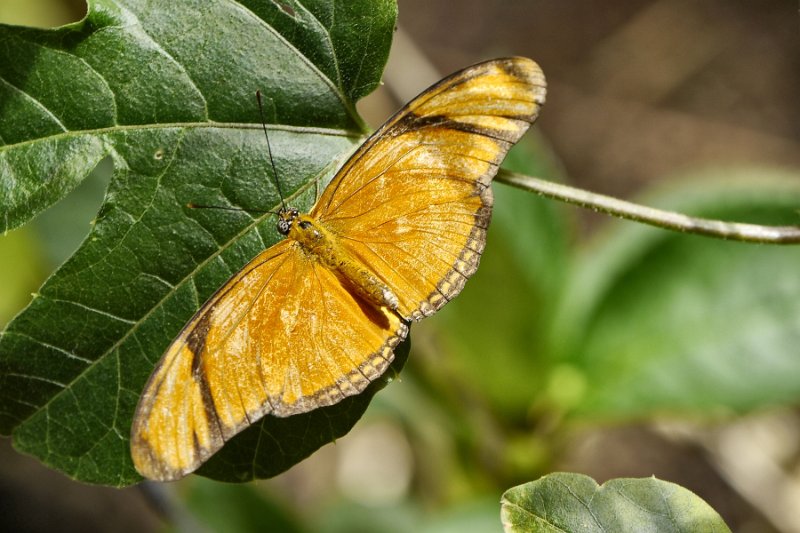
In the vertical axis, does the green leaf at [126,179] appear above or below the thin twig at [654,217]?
above

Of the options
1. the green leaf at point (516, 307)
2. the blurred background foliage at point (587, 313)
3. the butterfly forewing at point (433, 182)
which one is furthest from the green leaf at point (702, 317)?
the butterfly forewing at point (433, 182)

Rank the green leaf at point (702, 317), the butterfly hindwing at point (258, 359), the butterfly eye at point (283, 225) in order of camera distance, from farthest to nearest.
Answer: the green leaf at point (702, 317)
the butterfly eye at point (283, 225)
the butterfly hindwing at point (258, 359)

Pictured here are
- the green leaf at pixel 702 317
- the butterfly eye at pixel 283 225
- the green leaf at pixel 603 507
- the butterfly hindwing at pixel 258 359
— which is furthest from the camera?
the green leaf at pixel 702 317

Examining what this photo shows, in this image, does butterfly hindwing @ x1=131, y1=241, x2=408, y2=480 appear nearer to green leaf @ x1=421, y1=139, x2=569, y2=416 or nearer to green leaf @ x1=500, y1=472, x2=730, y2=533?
green leaf @ x1=500, y1=472, x2=730, y2=533

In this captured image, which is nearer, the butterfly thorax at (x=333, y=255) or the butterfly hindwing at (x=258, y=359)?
the butterfly hindwing at (x=258, y=359)

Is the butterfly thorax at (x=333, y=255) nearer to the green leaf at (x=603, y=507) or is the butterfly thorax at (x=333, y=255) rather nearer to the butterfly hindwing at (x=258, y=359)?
the butterfly hindwing at (x=258, y=359)

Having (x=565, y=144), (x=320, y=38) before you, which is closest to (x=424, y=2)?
(x=565, y=144)

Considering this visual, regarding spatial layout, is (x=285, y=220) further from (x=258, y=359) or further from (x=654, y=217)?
(x=654, y=217)

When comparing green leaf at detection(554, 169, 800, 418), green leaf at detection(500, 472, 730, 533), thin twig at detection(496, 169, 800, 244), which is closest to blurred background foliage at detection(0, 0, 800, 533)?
green leaf at detection(554, 169, 800, 418)
